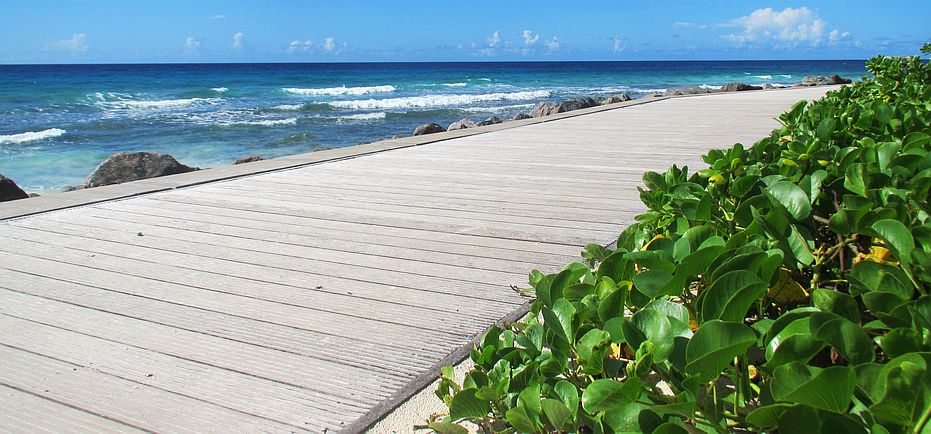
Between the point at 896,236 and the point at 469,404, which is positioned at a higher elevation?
the point at 896,236

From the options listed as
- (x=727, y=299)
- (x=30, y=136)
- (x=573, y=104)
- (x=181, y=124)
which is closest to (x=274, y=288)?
(x=727, y=299)

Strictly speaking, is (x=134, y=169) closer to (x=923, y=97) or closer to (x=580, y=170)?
(x=580, y=170)

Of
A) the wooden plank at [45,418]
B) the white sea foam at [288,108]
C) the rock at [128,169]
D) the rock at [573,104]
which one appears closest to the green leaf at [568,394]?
the wooden plank at [45,418]

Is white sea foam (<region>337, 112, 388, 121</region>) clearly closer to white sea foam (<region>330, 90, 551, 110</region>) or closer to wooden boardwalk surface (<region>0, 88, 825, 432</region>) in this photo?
white sea foam (<region>330, 90, 551, 110</region>)

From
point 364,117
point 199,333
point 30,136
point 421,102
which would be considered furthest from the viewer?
point 421,102

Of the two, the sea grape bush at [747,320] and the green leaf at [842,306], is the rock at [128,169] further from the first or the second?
the green leaf at [842,306]

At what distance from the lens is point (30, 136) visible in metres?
16.2

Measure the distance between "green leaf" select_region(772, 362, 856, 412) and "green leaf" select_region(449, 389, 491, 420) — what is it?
55 cm

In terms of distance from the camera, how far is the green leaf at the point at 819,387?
0.65 m

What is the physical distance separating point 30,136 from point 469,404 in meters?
17.8

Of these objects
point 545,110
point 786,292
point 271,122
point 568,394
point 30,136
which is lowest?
point 30,136

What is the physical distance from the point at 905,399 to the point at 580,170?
4.66m

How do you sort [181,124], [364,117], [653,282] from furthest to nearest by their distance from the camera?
[364,117]
[181,124]
[653,282]

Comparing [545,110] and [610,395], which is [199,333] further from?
[545,110]
